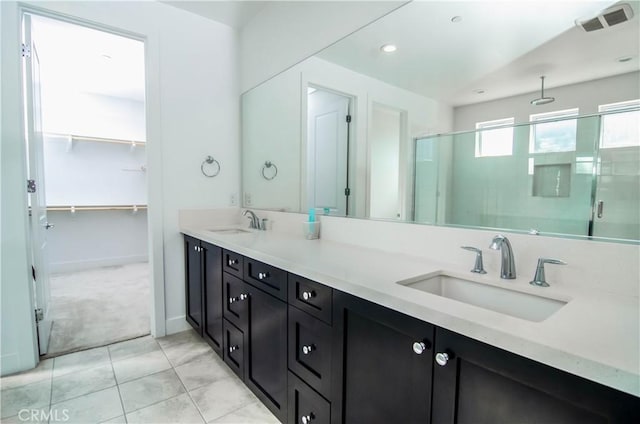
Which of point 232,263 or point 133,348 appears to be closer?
point 232,263

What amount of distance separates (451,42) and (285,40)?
1306 mm

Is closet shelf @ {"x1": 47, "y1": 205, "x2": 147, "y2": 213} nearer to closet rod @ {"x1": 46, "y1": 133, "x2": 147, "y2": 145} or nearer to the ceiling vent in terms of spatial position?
closet rod @ {"x1": 46, "y1": 133, "x2": 147, "y2": 145}

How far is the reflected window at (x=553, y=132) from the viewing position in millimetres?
1213

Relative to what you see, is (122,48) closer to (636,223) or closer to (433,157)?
(433,157)

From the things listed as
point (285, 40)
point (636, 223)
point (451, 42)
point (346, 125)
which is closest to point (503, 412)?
point (636, 223)

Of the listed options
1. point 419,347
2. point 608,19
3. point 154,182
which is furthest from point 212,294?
point 608,19

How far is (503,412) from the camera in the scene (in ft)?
2.38

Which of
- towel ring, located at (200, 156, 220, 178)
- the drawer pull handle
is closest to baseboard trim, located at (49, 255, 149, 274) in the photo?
towel ring, located at (200, 156, 220, 178)

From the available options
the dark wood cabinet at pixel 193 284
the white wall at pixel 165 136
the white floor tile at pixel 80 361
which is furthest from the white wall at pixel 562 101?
the white floor tile at pixel 80 361

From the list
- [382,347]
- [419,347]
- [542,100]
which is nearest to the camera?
[419,347]

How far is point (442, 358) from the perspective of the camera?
2.67 ft

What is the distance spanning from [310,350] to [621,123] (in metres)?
1.45

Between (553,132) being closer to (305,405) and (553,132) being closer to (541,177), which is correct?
(541,177)

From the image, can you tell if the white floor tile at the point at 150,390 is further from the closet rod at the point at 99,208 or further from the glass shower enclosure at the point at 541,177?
the closet rod at the point at 99,208
